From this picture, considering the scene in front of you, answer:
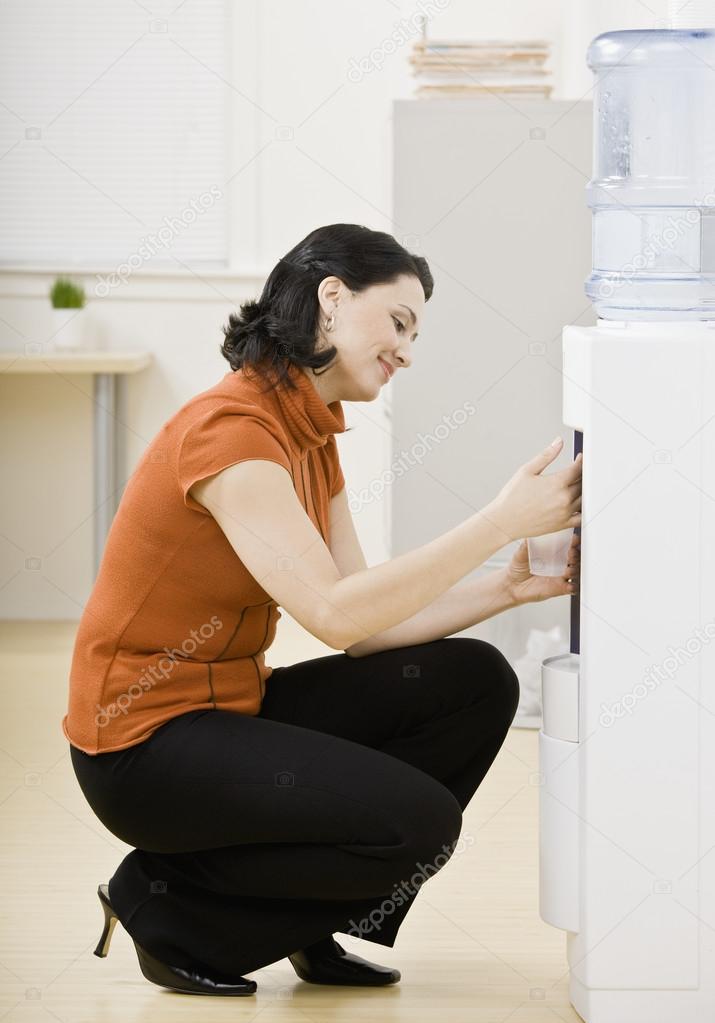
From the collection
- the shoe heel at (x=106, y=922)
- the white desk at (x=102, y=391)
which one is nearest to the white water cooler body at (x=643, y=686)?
the shoe heel at (x=106, y=922)

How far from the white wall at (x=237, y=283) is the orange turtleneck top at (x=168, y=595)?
2565 mm

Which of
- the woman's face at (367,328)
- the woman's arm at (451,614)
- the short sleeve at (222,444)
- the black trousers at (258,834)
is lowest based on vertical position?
the black trousers at (258,834)

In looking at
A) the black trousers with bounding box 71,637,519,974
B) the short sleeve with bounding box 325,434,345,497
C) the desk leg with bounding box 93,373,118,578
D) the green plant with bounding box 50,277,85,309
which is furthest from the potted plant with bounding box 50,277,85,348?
the black trousers with bounding box 71,637,519,974

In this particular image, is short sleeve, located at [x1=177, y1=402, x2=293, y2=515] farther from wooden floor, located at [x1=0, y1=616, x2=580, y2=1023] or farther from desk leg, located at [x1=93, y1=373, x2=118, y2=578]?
desk leg, located at [x1=93, y1=373, x2=118, y2=578]

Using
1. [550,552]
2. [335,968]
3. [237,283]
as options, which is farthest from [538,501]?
[237,283]

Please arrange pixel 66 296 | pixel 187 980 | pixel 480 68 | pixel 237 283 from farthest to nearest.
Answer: pixel 237 283 → pixel 66 296 → pixel 480 68 → pixel 187 980

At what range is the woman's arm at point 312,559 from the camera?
5.57 ft

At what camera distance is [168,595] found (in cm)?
179

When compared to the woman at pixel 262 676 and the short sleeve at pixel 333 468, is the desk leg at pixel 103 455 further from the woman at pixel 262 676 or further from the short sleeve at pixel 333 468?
the woman at pixel 262 676

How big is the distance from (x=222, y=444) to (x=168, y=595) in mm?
220

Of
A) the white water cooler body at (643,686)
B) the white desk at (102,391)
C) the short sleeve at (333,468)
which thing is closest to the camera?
the white water cooler body at (643,686)

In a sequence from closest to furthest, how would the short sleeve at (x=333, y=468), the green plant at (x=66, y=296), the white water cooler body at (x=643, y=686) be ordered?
the white water cooler body at (x=643, y=686)
the short sleeve at (x=333, y=468)
the green plant at (x=66, y=296)

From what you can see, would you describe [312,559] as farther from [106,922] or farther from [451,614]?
[106,922]

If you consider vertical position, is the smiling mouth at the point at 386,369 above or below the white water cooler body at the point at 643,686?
above
